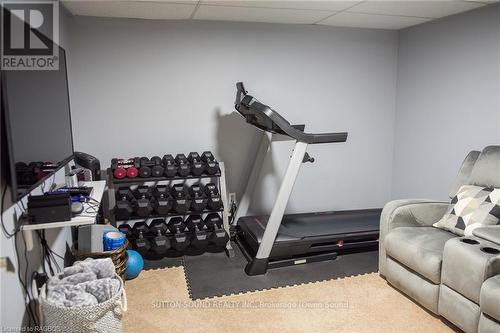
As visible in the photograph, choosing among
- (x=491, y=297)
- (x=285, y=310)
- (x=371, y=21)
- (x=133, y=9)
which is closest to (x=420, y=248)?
(x=491, y=297)

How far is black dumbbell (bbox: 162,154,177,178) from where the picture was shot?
326 cm

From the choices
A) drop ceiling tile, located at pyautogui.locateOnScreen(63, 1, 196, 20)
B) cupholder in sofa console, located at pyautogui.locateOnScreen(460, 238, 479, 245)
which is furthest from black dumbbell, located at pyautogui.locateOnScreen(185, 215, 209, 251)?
cupholder in sofa console, located at pyautogui.locateOnScreen(460, 238, 479, 245)

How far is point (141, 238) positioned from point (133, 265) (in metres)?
0.34

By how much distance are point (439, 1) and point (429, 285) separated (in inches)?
85.8

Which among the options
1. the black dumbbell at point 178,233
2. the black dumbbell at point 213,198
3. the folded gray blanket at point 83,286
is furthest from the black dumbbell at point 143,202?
the folded gray blanket at point 83,286

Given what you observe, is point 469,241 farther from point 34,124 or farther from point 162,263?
point 34,124

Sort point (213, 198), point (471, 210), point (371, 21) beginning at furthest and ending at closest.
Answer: point (371, 21) < point (213, 198) < point (471, 210)

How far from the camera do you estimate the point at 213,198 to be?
338 centimetres

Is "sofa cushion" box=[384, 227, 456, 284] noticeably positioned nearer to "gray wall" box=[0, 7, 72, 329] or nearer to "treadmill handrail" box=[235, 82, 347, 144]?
"treadmill handrail" box=[235, 82, 347, 144]

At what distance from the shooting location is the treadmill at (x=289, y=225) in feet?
9.78

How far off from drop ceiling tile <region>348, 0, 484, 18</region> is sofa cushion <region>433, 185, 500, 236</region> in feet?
4.92

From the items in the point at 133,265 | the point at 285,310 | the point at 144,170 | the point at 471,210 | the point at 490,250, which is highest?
the point at 144,170

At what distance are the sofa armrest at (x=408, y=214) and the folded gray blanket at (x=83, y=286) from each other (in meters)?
1.99

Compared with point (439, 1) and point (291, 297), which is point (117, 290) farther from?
point (439, 1)
